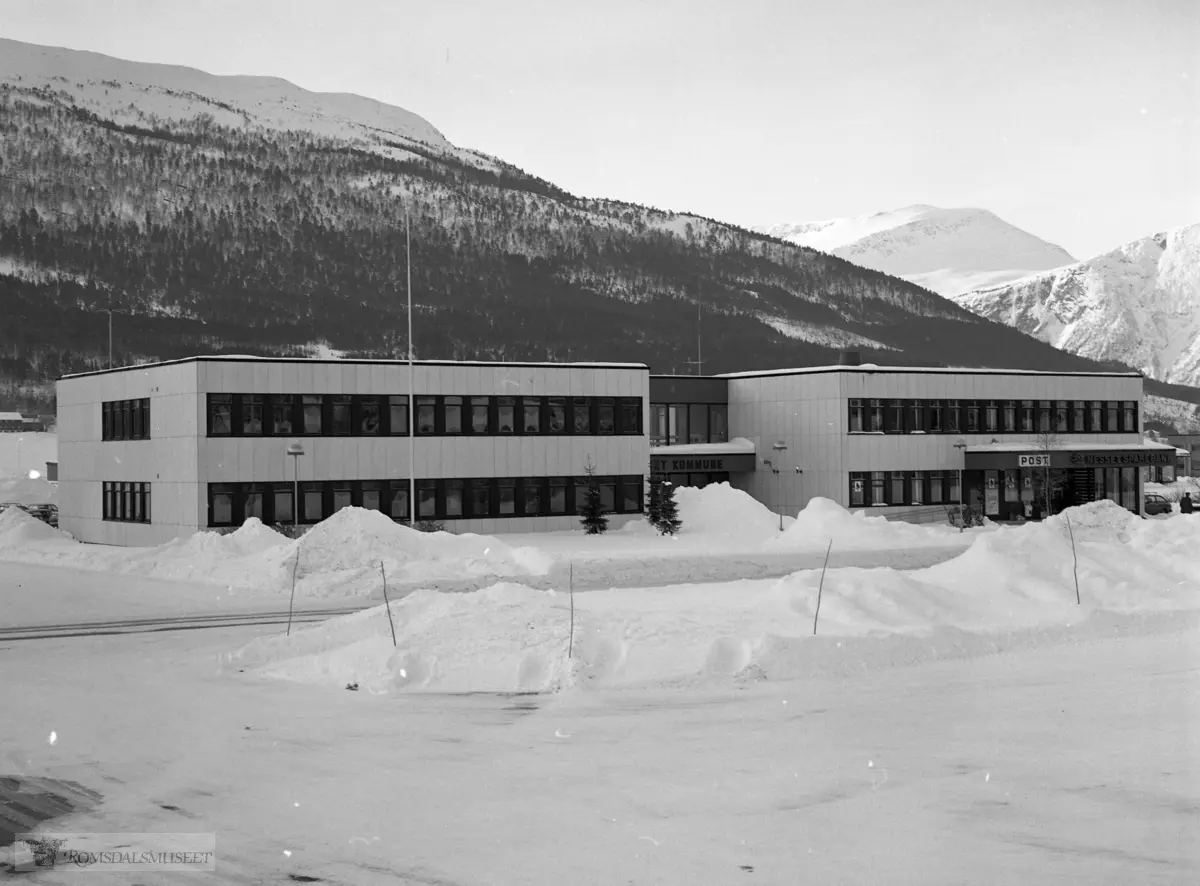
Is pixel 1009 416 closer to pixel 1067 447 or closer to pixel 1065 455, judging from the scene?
pixel 1065 455

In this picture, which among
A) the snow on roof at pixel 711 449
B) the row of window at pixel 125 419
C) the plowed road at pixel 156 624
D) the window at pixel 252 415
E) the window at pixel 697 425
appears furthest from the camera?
the window at pixel 697 425

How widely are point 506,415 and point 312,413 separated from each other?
7.67 metres

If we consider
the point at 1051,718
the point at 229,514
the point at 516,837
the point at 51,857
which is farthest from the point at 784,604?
the point at 229,514

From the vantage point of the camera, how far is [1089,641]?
79.4 ft

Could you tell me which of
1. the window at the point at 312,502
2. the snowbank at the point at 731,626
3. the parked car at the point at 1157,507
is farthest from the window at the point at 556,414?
the parked car at the point at 1157,507

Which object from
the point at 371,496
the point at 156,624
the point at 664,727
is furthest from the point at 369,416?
the point at 664,727

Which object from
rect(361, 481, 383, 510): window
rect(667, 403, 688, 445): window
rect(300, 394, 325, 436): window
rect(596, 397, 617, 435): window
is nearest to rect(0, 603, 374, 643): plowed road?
rect(300, 394, 325, 436): window

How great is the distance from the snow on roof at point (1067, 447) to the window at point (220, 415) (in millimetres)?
33684

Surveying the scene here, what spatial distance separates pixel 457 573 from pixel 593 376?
798 inches

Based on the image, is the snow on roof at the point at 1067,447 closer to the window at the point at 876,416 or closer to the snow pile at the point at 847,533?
the window at the point at 876,416

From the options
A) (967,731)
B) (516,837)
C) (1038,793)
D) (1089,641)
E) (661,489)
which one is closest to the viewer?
(516,837)

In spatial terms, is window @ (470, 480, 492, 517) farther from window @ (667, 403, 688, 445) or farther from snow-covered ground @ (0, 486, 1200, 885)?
snow-covered ground @ (0, 486, 1200, 885)

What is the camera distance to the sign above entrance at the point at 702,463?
62531 millimetres

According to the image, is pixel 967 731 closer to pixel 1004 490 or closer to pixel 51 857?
Answer: pixel 51 857
